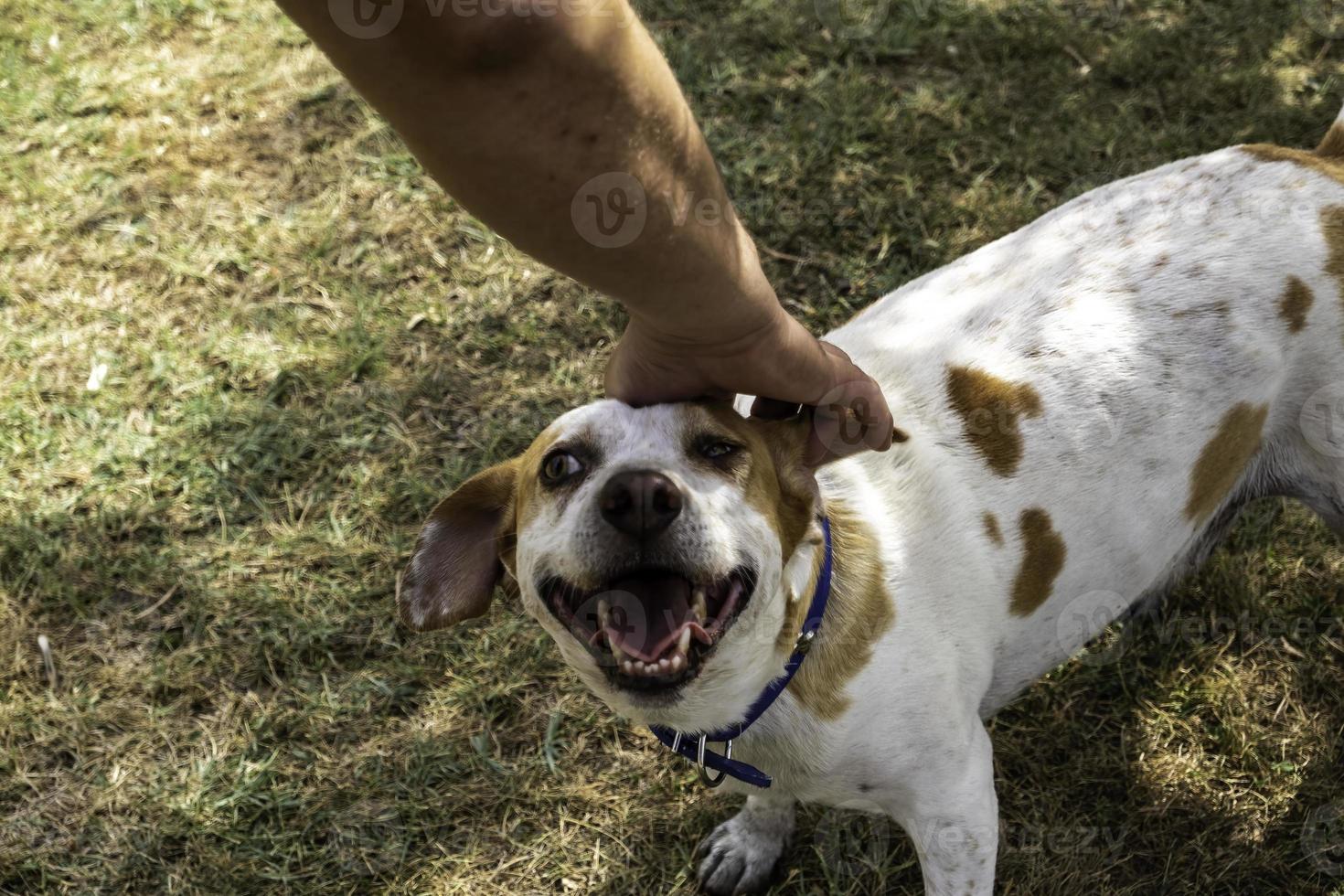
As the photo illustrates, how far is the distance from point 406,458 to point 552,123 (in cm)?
269

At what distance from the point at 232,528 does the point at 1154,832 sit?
10.3 ft

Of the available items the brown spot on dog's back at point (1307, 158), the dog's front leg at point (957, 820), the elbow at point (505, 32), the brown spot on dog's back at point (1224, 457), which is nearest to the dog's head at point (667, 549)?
the dog's front leg at point (957, 820)

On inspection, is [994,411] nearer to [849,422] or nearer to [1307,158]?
[849,422]

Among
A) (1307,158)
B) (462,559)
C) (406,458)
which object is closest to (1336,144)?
(1307,158)

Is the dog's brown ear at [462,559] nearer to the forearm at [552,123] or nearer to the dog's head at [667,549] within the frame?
the dog's head at [667,549]

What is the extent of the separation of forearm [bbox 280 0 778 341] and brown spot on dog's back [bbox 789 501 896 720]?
0.86m

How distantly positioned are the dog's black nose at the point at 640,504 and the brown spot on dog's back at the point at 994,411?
0.86 metres

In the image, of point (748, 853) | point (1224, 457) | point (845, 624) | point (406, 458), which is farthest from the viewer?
point (406, 458)

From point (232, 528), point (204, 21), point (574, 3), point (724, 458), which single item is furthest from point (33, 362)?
point (574, 3)

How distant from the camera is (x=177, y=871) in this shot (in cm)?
306

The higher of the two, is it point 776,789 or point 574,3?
point 574,3

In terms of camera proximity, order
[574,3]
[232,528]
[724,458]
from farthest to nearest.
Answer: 1. [232,528]
2. [724,458]
3. [574,3]

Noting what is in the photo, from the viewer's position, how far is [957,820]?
2.33 metres

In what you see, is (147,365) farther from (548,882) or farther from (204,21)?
(548,882)
